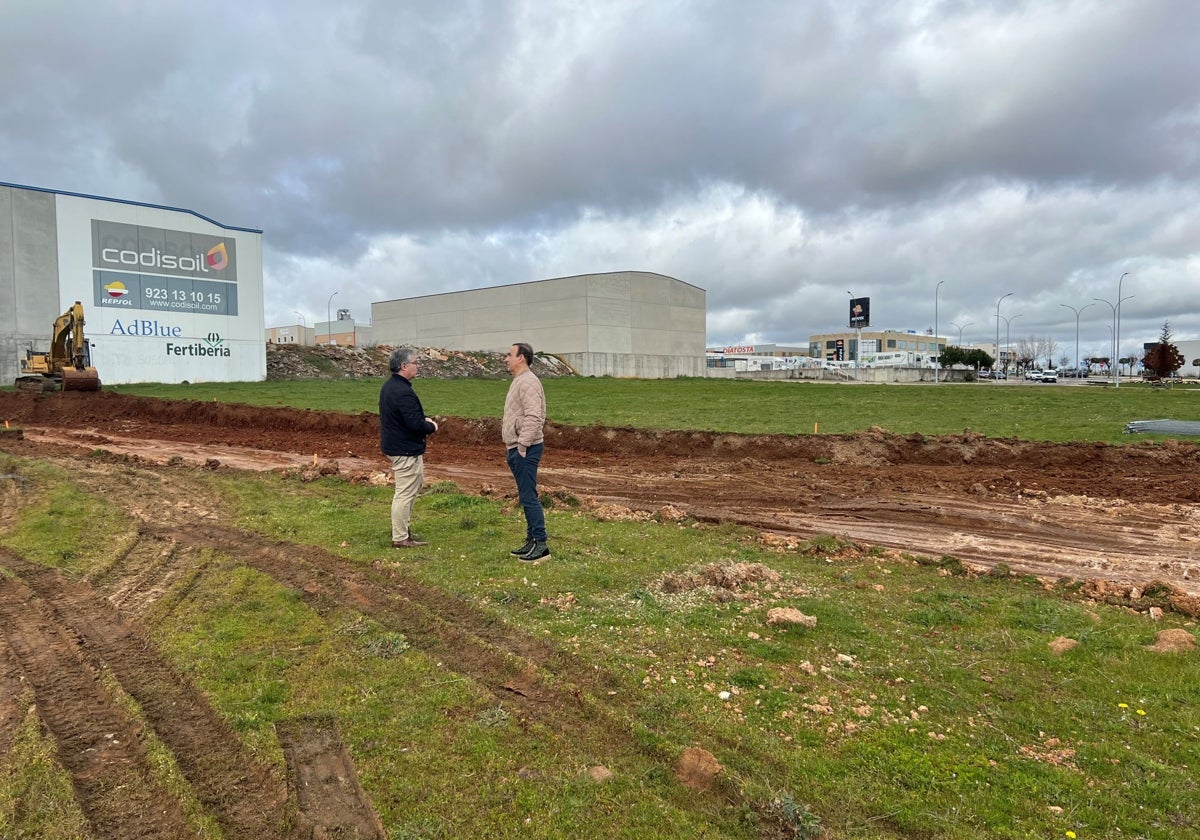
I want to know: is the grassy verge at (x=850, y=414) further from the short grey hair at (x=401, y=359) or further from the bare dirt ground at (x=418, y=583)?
the short grey hair at (x=401, y=359)

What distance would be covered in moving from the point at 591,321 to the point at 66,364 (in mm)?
51069

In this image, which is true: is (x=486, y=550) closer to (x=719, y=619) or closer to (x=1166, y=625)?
(x=719, y=619)

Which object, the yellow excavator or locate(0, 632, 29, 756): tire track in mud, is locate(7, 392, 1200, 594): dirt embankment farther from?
locate(0, 632, 29, 756): tire track in mud

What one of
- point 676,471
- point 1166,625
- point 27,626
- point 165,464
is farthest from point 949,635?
point 165,464

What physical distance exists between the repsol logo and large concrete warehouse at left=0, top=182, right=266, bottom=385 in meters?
0.06

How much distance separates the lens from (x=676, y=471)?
13.5 m

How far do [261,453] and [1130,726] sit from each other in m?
16.2

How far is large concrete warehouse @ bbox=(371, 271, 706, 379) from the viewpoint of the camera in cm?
7406

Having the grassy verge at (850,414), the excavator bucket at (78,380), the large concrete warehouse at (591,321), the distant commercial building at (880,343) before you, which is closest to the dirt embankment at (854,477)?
the grassy verge at (850,414)

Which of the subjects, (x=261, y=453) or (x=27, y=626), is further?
(x=261, y=453)

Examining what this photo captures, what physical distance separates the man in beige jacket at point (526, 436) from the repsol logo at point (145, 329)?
1728 inches

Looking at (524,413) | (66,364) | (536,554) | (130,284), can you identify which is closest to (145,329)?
(130,284)

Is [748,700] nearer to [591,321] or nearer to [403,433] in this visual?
[403,433]

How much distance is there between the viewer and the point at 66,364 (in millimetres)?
27672
